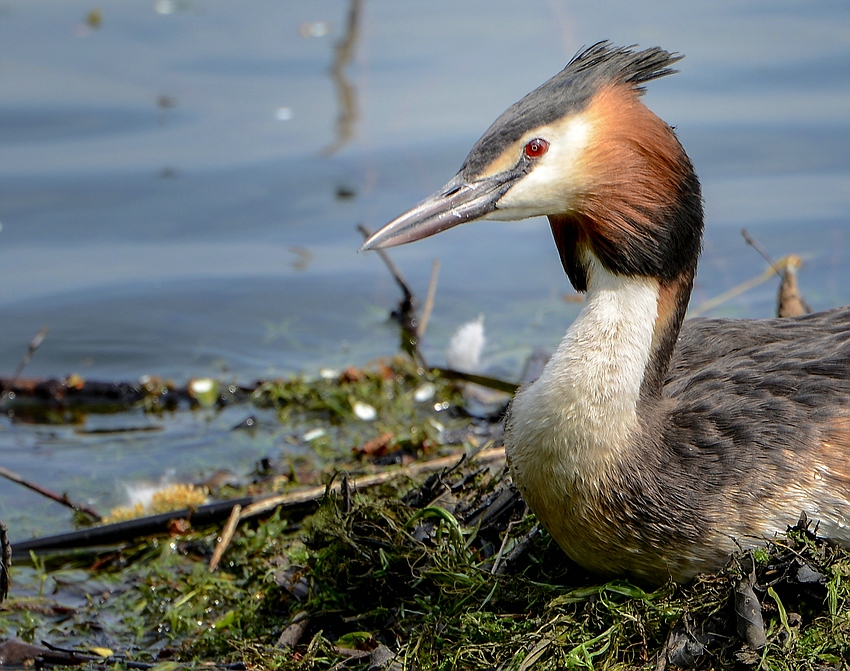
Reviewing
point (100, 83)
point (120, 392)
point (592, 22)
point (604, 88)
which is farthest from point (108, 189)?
point (604, 88)

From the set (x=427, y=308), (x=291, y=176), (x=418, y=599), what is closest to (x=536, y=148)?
(x=418, y=599)

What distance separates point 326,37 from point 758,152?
187 inches

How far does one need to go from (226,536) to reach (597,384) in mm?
2087

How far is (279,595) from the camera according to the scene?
4.92 meters

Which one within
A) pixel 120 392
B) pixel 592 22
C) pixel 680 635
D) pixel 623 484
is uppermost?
pixel 592 22

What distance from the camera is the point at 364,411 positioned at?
6.96m

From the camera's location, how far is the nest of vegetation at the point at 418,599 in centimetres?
390

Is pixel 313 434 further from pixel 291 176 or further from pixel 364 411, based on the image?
pixel 291 176

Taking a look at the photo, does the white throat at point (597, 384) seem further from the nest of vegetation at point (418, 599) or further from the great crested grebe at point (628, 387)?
the nest of vegetation at point (418, 599)

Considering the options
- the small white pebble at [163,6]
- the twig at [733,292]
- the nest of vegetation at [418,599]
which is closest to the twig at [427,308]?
the twig at [733,292]

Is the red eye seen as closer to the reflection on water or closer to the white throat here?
the white throat

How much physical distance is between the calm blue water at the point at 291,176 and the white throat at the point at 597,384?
9.59 feet

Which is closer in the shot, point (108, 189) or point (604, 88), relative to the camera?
point (604, 88)

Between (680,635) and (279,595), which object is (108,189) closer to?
(279,595)
